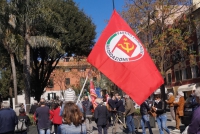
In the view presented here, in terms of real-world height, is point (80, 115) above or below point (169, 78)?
below

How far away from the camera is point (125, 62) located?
7355 mm

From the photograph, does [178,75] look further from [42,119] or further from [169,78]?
[42,119]

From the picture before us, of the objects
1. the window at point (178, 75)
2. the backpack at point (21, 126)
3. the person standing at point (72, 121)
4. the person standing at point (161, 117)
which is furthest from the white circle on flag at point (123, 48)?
the window at point (178, 75)

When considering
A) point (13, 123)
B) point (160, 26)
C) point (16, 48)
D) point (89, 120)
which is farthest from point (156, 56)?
point (13, 123)

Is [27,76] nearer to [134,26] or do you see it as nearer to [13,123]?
[134,26]

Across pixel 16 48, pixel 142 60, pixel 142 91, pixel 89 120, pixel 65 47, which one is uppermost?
pixel 65 47

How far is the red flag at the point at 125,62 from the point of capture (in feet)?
23.4

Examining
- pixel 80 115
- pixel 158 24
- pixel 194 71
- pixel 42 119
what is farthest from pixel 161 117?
pixel 194 71

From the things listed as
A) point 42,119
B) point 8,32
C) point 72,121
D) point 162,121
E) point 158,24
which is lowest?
point 162,121

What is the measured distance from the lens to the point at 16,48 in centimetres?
1992

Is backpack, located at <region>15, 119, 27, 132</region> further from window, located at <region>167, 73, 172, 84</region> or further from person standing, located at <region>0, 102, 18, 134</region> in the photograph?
window, located at <region>167, 73, 172, 84</region>

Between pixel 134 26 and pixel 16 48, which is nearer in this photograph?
pixel 16 48

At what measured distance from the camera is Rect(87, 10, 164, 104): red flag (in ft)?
23.4

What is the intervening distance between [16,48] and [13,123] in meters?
12.0
